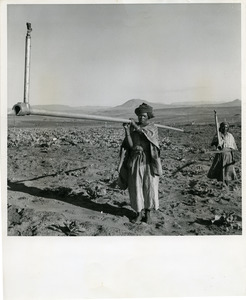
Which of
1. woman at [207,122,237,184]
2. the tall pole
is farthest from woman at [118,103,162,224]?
the tall pole

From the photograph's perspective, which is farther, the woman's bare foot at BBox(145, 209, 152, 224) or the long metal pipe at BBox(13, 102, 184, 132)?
the woman's bare foot at BBox(145, 209, 152, 224)

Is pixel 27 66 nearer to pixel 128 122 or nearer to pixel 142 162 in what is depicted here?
pixel 128 122

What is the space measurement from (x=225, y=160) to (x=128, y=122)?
830mm

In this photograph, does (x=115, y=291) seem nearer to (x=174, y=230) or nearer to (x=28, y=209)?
(x=174, y=230)

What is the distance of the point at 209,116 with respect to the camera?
9.43ft

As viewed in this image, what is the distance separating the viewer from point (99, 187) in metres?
2.87

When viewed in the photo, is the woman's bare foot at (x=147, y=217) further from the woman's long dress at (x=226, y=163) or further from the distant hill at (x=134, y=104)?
the distant hill at (x=134, y=104)

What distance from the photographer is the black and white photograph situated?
2775mm

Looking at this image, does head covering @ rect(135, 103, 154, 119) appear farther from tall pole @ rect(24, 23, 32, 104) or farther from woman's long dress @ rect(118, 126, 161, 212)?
tall pole @ rect(24, 23, 32, 104)

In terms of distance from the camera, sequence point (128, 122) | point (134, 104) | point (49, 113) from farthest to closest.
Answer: point (134, 104) < point (128, 122) < point (49, 113)

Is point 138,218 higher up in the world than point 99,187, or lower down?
lower down

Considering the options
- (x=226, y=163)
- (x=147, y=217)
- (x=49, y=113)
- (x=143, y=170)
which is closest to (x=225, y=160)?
(x=226, y=163)

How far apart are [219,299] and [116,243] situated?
86 centimetres

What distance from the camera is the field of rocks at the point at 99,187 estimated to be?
278cm
